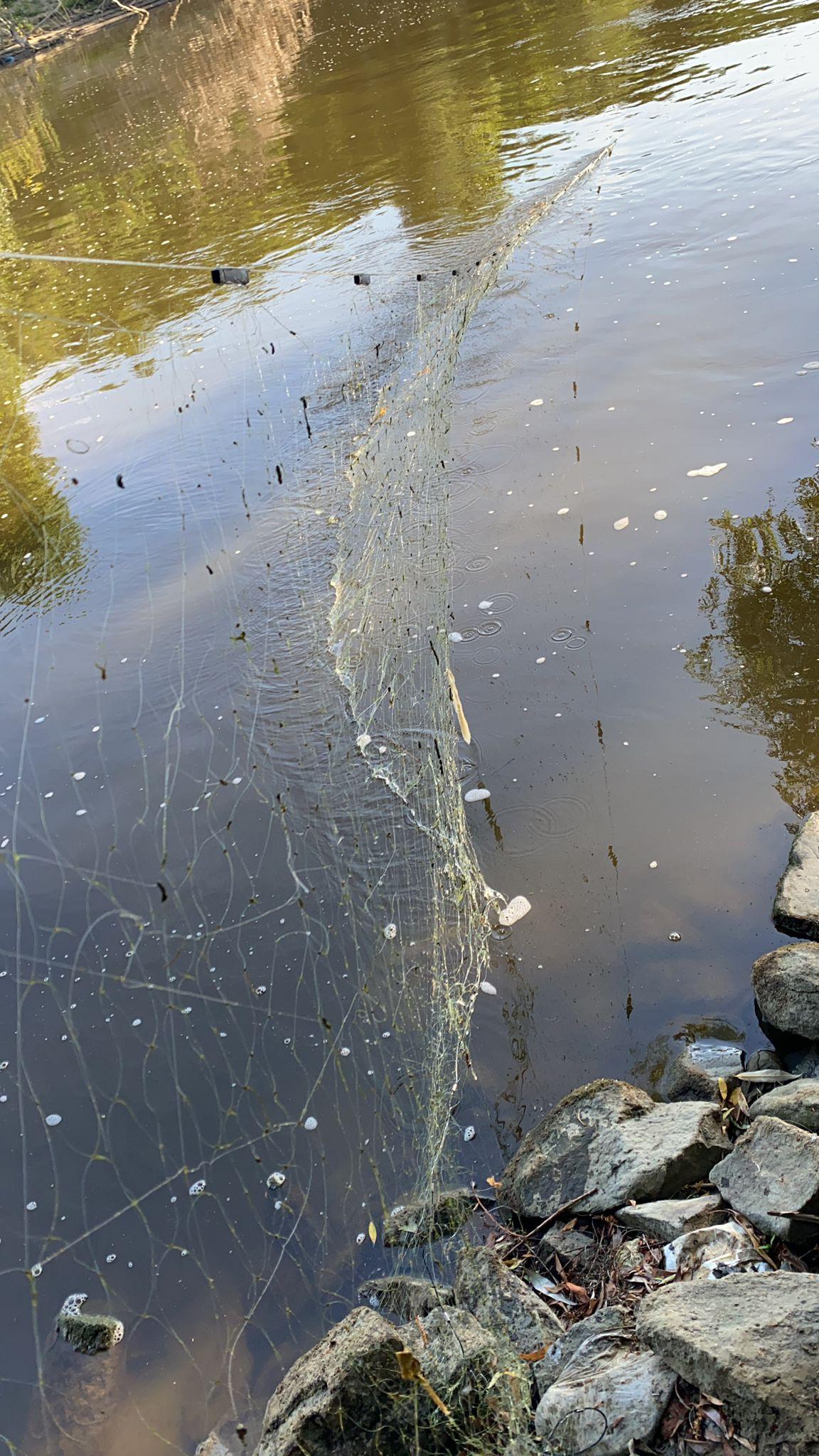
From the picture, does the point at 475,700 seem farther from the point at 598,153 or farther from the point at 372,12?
the point at 372,12

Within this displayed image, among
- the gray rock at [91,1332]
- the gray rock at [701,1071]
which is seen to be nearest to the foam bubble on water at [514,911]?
the gray rock at [701,1071]

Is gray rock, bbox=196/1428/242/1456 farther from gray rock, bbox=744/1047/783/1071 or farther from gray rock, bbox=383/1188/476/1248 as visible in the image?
gray rock, bbox=744/1047/783/1071

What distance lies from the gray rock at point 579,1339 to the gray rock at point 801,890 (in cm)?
163

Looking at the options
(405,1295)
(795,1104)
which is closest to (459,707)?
(795,1104)

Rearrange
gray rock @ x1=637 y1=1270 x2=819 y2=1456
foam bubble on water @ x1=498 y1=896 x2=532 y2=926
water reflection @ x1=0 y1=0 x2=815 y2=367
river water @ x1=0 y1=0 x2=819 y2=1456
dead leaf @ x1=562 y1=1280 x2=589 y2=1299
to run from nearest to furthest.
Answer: gray rock @ x1=637 y1=1270 x2=819 y2=1456
dead leaf @ x1=562 y1=1280 x2=589 y2=1299
river water @ x1=0 y1=0 x2=819 y2=1456
foam bubble on water @ x1=498 y1=896 x2=532 y2=926
water reflection @ x1=0 y1=0 x2=815 y2=367

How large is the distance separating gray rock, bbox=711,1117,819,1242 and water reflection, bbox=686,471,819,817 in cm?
178

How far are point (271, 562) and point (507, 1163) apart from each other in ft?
14.5

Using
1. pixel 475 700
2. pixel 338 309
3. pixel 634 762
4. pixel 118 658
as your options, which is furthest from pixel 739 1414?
pixel 338 309

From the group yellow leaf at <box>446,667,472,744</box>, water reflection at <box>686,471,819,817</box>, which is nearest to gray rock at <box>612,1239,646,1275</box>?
water reflection at <box>686,471,819,817</box>

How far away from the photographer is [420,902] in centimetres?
458

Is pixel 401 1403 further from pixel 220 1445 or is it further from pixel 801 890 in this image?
pixel 801 890

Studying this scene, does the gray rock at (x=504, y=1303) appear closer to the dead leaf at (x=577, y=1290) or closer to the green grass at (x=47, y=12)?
the dead leaf at (x=577, y=1290)

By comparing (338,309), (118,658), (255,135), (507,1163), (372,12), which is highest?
(372,12)

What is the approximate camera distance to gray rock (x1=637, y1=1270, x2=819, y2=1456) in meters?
2.31
